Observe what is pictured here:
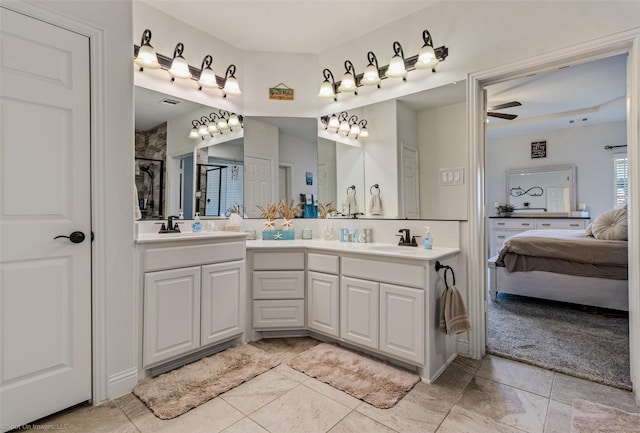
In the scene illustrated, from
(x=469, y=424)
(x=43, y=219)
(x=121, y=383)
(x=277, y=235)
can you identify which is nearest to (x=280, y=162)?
(x=277, y=235)

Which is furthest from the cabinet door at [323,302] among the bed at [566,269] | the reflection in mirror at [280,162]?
the bed at [566,269]

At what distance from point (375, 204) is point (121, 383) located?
7.45ft

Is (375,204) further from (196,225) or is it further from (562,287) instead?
(562,287)

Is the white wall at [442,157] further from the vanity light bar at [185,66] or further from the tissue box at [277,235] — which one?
the vanity light bar at [185,66]

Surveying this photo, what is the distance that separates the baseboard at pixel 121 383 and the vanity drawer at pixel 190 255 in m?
0.62

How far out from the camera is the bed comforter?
10.1 feet

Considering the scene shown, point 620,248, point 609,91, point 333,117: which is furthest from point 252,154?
point 609,91

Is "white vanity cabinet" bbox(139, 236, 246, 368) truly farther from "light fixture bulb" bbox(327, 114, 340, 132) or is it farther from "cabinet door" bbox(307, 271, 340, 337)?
"light fixture bulb" bbox(327, 114, 340, 132)

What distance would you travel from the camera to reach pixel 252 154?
318cm

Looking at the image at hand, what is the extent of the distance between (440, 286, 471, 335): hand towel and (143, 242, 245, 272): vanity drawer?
5.04 feet

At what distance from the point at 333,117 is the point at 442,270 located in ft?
6.11

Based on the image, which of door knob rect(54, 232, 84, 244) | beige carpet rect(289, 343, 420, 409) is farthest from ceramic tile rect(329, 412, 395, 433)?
door knob rect(54, 232, 84, 244)

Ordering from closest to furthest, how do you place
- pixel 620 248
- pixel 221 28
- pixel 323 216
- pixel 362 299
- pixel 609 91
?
pixel 362 299
pixel 221 28
pixel 620 248
pixel 323 216
pixel 609 91

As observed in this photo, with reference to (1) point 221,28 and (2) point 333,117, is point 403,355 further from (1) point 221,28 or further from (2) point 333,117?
(1) point 221,28
